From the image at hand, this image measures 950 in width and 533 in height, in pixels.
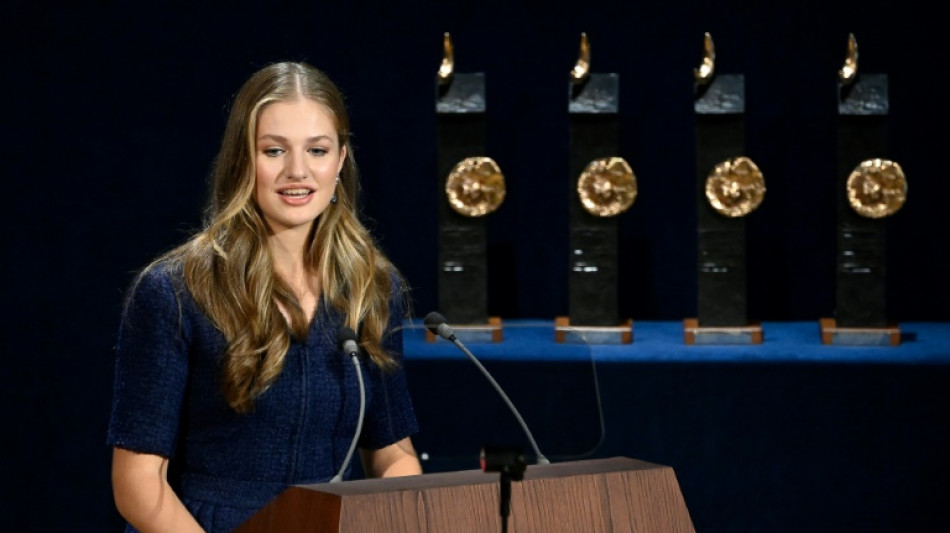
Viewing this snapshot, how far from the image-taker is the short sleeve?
7.30 ft

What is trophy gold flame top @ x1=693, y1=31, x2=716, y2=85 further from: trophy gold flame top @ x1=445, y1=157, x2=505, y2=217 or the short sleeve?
the short sleeve

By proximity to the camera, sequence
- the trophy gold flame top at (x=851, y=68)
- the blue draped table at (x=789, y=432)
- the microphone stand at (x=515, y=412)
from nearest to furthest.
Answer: the microphone stand at (x=515, y=412) < the blue draped table at (x=789, y=432) < the trophy gold flame top at (x=851, y=68)

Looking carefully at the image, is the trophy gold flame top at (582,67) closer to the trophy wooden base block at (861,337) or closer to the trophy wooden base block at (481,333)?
the trophy wooden base block at (481,333)

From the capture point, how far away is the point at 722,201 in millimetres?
3854

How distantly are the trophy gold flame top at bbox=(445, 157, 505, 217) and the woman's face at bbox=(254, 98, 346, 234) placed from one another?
152 cm

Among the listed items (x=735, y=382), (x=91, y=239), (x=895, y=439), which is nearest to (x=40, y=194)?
(x=91, y=239)

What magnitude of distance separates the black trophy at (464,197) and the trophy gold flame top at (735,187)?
1.78 ft

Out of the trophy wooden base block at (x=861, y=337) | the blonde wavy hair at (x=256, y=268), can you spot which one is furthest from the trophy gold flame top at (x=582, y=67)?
the blonde wavy hair at (x=256, y=268)

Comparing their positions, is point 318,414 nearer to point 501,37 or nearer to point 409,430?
point 409,430

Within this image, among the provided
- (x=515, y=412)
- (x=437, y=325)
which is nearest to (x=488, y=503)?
(x=515, y=412)

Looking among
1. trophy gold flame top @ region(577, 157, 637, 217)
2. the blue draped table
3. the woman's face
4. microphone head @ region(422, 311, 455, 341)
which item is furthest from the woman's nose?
trophy gold flame top @ region(577, 157, 637, 217)

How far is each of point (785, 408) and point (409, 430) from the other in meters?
1.38

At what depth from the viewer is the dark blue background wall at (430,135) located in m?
4.25

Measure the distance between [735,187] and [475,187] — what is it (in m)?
0.66
